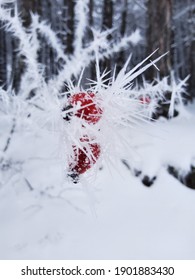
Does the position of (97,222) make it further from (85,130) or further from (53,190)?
(85,130)

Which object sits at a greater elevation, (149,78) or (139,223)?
(149,78)

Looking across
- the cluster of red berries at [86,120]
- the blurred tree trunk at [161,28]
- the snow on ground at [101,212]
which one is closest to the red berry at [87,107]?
the cluster of red berries at [86,120]

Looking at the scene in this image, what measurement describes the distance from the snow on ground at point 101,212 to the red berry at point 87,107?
5.44 feet

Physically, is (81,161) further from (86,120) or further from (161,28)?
(161,28)

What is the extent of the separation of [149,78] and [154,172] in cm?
151

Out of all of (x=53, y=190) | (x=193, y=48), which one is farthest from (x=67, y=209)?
(x=193, y=48)

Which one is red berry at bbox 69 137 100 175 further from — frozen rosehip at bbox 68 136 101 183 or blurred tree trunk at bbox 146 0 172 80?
blurred tree trunk at bbox 146 0 172 80

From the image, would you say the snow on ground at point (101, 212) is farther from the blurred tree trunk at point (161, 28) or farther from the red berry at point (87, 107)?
the red berry at point (87, 107)

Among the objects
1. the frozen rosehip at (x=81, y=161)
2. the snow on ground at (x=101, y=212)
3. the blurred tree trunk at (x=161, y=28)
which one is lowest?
the snow on ground at (x=101, y=212)

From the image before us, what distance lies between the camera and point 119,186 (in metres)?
3.91

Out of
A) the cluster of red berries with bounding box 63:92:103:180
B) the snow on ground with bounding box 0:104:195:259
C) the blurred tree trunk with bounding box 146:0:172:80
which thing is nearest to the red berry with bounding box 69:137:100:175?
the cluster of red berries with bounding box 63:92:103:180

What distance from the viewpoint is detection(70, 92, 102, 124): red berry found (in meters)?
0.94

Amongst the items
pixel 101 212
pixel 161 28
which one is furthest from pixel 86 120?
pixel 161 28

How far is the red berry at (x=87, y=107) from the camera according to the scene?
94 centimetres
